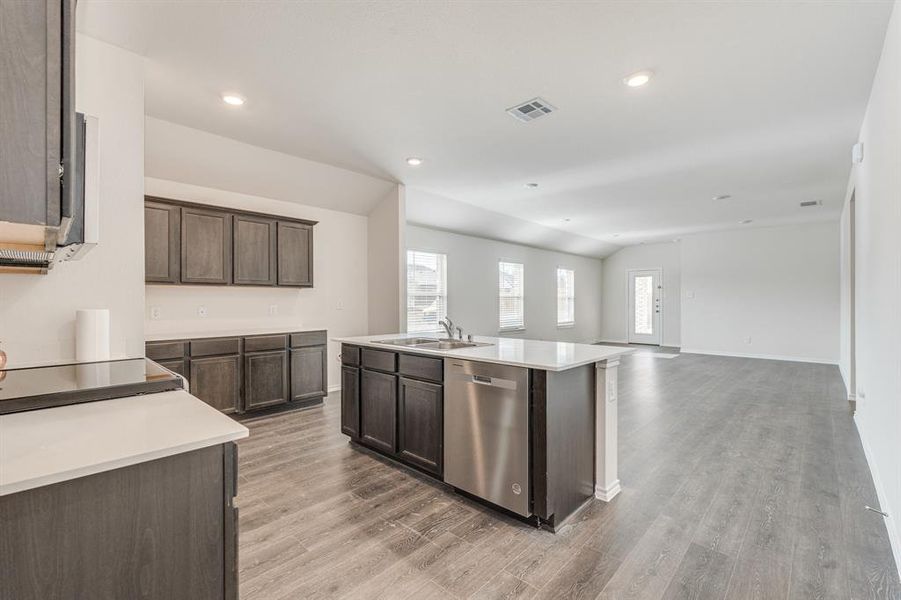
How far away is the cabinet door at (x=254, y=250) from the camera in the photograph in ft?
14.3

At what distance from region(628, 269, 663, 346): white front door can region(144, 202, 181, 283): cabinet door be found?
10.0 metres

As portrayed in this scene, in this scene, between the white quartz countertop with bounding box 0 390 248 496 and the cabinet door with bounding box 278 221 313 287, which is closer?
the white quartz countertop with bounding box 0 390 248 496

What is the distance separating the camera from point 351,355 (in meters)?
3.41

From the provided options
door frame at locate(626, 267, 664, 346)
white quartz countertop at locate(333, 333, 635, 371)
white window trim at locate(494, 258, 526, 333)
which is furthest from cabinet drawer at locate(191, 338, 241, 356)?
door frame at locate(626, 267, 664, 346)

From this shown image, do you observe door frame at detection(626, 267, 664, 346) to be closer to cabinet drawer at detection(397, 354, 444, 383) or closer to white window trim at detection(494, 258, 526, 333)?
white window trim at detection(494, 258, 526, 333)

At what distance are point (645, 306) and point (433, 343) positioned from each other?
8900 millimetres

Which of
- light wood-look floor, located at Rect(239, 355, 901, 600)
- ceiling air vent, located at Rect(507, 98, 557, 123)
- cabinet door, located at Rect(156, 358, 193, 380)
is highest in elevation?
ceiling air vent, located at Rect(507, 98, 557, 123)

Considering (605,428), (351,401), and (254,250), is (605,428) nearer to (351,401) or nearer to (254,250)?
(351,401)

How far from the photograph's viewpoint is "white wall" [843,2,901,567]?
6.56 ft

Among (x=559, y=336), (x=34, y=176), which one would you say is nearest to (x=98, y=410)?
(x=34, y=176)

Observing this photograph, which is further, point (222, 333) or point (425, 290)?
point (425, 290)

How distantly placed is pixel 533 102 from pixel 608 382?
81.1 inches

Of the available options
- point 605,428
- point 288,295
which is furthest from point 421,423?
point 288,295

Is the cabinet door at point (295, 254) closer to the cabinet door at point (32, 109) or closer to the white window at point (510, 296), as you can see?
the cabinet door at point (32, 109)
